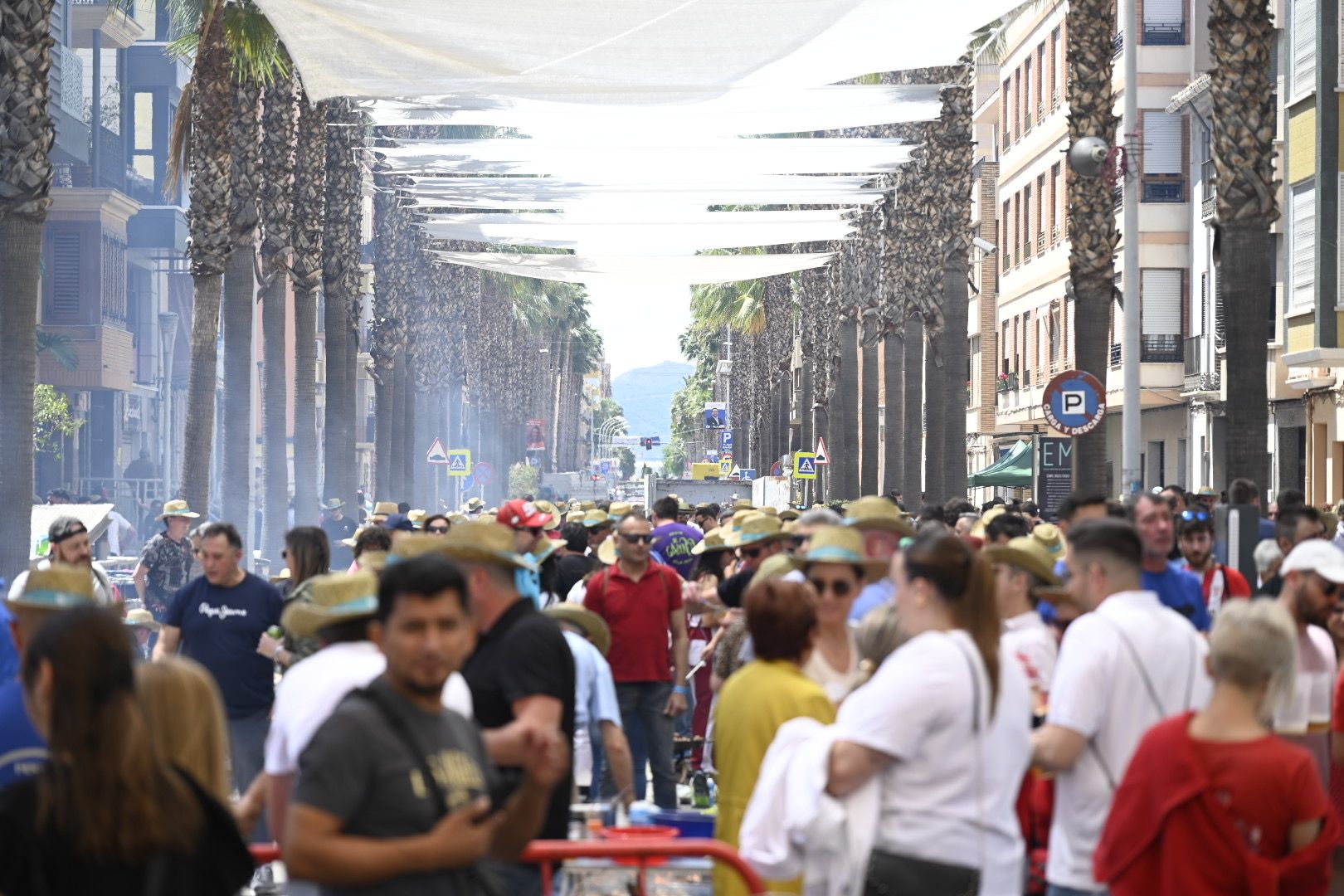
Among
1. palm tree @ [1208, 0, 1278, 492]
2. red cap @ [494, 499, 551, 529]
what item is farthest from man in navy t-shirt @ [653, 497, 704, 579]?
red cap @ [494, 499, 551, 529]

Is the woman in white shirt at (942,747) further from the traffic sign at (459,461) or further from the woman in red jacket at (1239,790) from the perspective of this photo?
the traffic sign at (459,461)

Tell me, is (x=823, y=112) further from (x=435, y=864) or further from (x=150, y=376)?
(x=150, y=376)

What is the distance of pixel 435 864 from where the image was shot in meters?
4.64

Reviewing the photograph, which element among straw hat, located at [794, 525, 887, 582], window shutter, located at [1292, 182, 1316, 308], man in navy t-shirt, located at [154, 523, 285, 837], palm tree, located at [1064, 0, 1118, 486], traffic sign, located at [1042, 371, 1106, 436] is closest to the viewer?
straw hat, located at [794, 525, 887, 582]

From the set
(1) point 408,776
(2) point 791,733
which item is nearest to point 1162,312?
(2) point 791,733

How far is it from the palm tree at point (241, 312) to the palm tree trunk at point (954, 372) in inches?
437

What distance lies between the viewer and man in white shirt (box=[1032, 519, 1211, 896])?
6.52 metres

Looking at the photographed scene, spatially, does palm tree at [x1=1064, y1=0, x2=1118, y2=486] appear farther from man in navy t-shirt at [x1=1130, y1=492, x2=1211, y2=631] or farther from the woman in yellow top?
the woman in yellow top

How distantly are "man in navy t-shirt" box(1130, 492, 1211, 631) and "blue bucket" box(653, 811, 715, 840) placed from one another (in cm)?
281

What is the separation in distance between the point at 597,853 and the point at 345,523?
26538 millimetres

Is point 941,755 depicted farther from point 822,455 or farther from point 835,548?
point 822,455

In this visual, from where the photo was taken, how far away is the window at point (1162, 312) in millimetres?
48688

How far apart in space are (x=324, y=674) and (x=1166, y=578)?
511 cm

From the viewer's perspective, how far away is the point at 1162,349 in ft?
161
